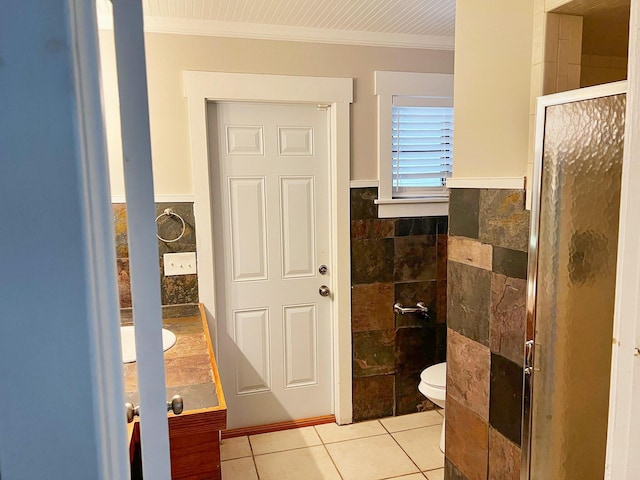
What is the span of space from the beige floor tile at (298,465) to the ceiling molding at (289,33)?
7.84ft

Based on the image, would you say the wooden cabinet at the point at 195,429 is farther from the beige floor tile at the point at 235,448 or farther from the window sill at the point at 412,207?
the window sill at the point at 412,207

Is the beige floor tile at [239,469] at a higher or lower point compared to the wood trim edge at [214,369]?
lower

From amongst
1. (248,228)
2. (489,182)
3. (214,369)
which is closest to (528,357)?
(489,182)

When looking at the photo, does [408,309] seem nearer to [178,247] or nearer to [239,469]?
[239,469]

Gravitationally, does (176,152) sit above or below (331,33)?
below

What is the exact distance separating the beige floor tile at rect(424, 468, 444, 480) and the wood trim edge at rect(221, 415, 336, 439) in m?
0.73

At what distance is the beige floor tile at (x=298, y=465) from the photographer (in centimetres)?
258

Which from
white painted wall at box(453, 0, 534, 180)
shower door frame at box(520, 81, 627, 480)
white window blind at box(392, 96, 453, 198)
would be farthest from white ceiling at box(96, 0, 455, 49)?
shower door frame at box(520, 81, 627, 480)

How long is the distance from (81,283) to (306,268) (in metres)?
2.66

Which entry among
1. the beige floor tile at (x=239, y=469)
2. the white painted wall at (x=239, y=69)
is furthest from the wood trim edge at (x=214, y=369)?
the beige floor tile at (x=239, y=469)

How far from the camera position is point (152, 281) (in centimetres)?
46

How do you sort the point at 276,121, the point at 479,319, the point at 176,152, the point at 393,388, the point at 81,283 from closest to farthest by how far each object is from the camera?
the point at 81,283, the point at 479,319, the point at 176,152, the point at 276,121, the point at 393,388

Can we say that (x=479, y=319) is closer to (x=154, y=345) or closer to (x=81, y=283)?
(x=154, y=345)

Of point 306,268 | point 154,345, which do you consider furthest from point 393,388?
point 154,345
